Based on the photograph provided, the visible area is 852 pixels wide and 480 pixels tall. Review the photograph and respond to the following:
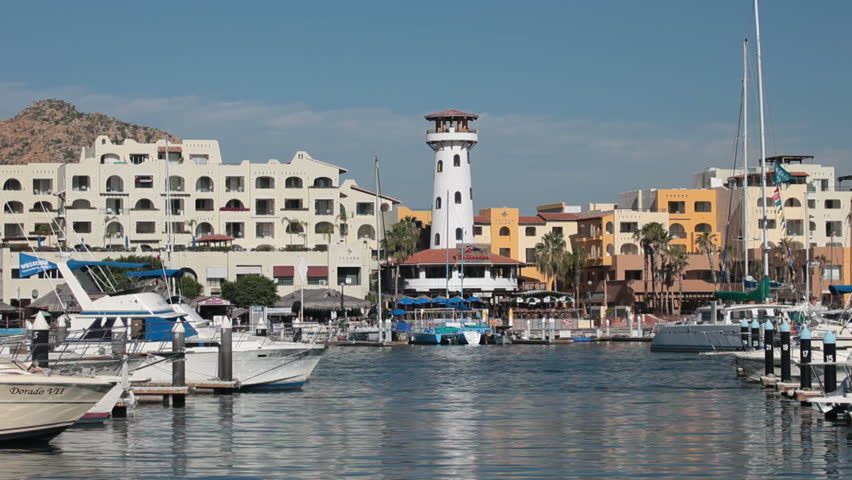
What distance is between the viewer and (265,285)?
323 ft

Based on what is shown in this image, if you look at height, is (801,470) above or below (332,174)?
below

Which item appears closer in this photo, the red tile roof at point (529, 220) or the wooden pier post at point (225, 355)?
the wooden pier post at point (225, 355)

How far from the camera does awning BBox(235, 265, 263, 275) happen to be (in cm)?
10350

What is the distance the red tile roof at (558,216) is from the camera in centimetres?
12588

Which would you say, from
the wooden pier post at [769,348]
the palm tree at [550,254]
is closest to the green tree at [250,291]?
the palm tree at [550,254]

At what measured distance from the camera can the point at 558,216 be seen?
127m

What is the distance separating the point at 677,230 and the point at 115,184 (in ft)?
167

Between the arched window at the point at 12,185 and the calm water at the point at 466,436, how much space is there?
74.0 metres

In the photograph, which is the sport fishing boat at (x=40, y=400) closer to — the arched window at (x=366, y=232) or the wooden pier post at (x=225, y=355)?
the wooden pier post at (x=225, y=355)

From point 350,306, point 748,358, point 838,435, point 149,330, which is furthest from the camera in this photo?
point 350,306

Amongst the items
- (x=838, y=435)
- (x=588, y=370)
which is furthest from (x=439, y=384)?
(x=838, y=435)

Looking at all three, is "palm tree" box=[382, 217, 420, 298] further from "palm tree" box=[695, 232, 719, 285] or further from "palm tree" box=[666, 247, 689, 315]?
"palm tree" box=[695, 232, 719, 285]

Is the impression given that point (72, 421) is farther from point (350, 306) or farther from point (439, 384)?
point (350, 306)

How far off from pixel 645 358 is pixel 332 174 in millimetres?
53266
